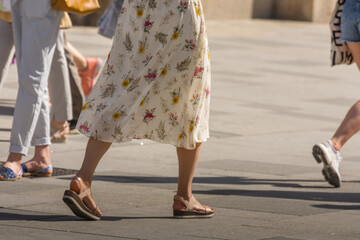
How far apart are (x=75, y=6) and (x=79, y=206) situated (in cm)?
152

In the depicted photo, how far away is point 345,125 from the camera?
6.68 metres

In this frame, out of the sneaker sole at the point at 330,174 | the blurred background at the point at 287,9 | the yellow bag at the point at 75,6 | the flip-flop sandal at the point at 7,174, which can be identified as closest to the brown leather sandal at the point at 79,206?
the flip-flop sandal at the point at 7,174

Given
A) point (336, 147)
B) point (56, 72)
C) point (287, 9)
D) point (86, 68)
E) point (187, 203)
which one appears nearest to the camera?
point (187, 203)

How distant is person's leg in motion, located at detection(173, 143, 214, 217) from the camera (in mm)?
5165

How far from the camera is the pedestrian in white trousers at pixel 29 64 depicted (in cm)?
587

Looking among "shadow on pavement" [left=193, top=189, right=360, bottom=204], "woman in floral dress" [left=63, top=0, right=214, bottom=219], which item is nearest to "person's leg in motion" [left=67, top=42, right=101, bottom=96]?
"shadow on pavement" [left=193, top=189, right=360, bottom=204]

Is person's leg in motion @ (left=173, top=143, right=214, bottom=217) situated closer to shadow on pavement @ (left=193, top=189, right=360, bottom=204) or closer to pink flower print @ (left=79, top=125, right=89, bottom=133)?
pink flower print @ (left=79, top=125, right=89, bottom=133)

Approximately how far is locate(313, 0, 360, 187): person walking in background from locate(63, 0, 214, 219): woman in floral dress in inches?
62.9

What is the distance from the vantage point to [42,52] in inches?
233

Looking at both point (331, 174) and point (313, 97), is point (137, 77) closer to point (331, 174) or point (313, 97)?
point (331, 174)

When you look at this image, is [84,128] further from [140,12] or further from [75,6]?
[75,6]

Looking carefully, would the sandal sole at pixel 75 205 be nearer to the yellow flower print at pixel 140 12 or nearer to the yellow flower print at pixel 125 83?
the yellow flower print at pixel 125 83

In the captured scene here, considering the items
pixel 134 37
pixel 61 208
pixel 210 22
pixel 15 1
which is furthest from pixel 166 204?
pixel 210 22

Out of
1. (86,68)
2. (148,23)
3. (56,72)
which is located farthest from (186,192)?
(86,68)
